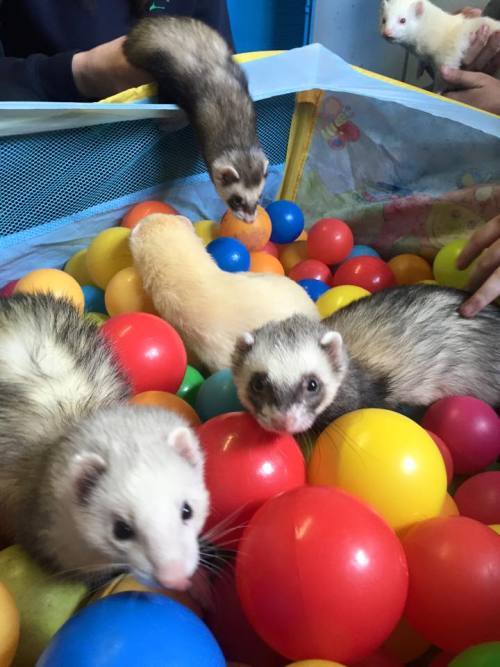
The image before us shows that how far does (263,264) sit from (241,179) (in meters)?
0.30

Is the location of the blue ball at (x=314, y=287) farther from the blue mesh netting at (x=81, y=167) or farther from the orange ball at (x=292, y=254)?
the blue mesh netting at (x=81, y=167)

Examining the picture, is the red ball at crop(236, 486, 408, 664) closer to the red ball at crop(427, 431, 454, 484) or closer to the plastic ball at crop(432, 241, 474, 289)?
the red ball at crop(427, 431, 454, 484)

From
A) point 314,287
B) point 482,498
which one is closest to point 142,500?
point 482,498

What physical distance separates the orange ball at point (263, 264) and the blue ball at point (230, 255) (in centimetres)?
9

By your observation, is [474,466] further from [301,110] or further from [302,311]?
[301,110]

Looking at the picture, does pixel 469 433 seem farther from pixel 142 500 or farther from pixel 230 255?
pixel 230 255

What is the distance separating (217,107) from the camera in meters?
1.94

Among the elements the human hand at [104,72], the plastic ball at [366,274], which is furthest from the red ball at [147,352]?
the human hand at [104,72]

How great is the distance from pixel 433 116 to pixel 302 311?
0.77m

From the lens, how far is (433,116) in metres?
1.71

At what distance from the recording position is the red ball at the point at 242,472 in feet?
2.84

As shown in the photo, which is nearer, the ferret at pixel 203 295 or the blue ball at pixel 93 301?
the ferret at pixel 203 295

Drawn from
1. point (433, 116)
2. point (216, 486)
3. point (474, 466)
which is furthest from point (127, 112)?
point (474, 466)

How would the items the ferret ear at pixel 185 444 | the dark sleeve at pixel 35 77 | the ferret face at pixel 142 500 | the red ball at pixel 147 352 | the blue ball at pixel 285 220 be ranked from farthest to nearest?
the blue ball at pixel 285 220 < the dark sleeve at pixel 35 77 < the red ball at pixel 147 352 < the ferret ear at pixel 185 444 < the ferret face at pixel 142 500
